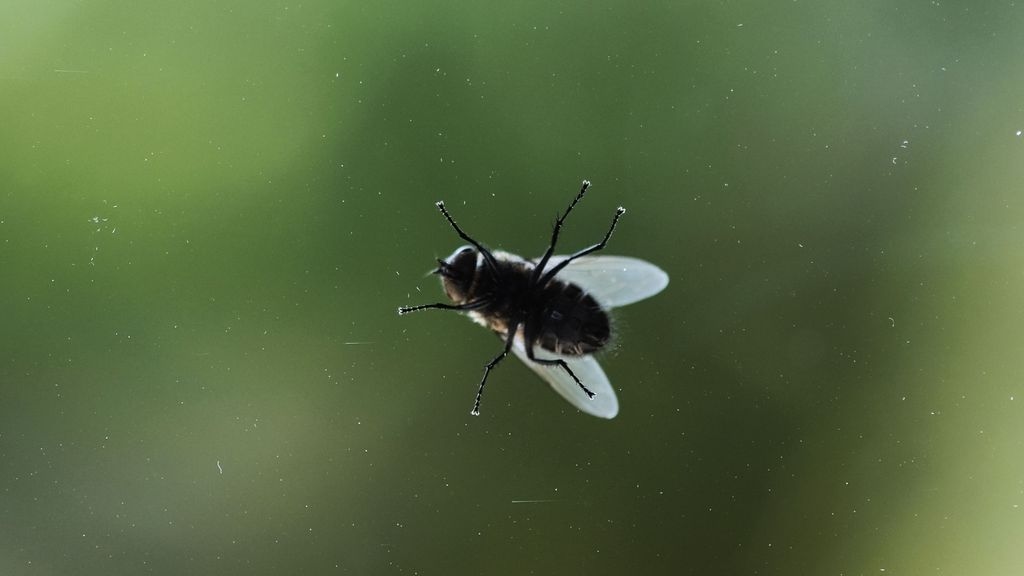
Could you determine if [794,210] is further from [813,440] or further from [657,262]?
[813,440]

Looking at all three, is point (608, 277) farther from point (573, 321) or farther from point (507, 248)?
point (507, 248)

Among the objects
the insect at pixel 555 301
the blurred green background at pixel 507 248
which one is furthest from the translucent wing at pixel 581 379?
the blurred green background at pixel 507 248

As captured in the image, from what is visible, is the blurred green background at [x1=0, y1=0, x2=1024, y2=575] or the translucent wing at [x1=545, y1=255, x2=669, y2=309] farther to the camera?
the blurred green background at [x1=0, y1=0, x2=1024, y2=575]

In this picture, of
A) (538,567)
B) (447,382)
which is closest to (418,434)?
(447,382)

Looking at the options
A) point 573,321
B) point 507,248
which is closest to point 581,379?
point 573,321

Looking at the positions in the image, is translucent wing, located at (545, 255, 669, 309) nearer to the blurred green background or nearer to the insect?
the insect

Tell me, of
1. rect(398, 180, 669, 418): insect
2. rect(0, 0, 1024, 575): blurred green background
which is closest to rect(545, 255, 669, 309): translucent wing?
rect(398, 180, 669, 418): insect
